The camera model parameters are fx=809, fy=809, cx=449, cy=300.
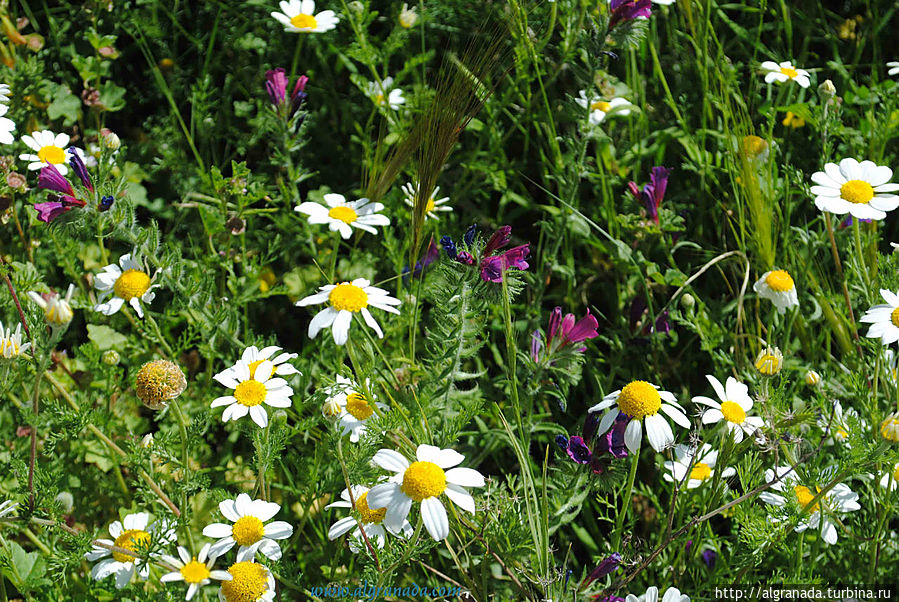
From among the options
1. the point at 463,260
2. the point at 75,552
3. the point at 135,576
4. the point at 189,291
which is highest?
the point at 463,260

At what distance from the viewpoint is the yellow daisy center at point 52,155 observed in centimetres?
205

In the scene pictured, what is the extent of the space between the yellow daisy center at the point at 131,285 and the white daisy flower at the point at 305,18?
0.95 metres

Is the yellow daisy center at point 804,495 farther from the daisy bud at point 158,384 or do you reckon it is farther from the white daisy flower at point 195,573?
the daisy bud at point 158,384

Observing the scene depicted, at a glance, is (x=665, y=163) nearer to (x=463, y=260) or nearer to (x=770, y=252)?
(x=770, y=252)

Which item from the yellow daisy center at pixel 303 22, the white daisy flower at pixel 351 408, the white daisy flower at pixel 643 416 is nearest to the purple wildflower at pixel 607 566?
the white daisy flower at pixel 643 416

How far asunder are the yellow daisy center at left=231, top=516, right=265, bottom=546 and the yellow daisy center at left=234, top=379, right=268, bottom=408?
213 mm

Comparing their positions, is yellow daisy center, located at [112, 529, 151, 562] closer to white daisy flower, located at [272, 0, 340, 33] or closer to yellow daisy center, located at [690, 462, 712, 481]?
yellow daisy center, located at [690, 462, 712, 481]

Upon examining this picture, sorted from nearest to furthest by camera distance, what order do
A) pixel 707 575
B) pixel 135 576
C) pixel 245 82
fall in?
pixel 135 576
pixel 707 575
pixel 245 82

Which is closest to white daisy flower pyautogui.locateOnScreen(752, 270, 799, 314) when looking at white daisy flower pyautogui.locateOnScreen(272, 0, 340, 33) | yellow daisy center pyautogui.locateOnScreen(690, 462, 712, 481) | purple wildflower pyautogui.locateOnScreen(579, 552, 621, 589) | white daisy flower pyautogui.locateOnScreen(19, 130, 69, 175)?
yellow daisy center pyautogui.locateOnScreen(690, 462, 712, 481)

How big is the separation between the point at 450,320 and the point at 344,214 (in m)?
0.46

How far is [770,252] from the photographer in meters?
1.88

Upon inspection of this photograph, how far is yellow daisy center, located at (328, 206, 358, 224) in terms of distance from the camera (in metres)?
1.95

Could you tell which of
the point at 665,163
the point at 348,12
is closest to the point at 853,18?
the point at 665,163

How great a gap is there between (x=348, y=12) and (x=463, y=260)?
119 cm
